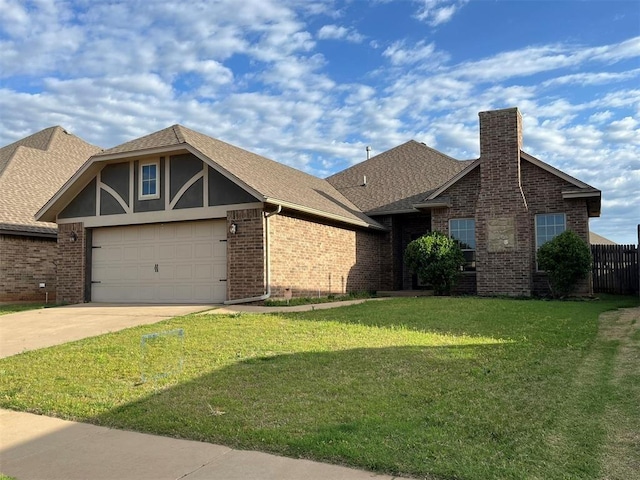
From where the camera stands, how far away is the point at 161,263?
15.4 metres

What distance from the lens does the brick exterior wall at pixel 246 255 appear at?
543 inches

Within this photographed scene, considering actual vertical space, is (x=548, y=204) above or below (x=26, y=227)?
above

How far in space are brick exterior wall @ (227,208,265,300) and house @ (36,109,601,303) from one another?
0.09 ft

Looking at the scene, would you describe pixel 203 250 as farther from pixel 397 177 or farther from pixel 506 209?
pixel 397 177

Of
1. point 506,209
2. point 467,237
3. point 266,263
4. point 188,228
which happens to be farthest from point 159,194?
point 506,209

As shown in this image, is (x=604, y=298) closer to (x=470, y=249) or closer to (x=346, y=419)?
(x=470, y=249)

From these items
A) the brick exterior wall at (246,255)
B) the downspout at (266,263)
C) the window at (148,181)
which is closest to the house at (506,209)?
the downspout at (266,263)

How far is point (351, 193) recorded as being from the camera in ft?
75.0

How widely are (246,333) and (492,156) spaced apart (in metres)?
11.3

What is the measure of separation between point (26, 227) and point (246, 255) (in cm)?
832

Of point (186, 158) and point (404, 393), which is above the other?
point (186, 158)

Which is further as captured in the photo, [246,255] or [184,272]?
[184,272]

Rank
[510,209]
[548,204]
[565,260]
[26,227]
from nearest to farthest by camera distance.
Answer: [565,260] → [510,209] → [548,204] → [26,227]

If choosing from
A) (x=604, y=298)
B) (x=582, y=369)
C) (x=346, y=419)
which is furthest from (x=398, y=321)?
(x=604, y=298)
